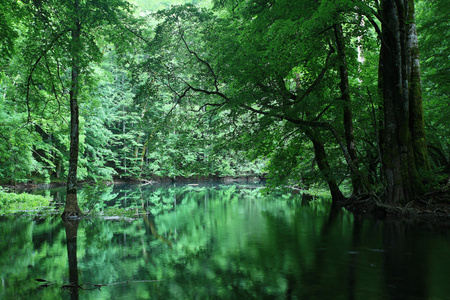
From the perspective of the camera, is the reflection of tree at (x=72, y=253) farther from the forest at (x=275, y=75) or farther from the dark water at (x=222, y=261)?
the forest at (x=275, y=75)

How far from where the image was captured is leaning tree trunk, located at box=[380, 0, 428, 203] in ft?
29.2

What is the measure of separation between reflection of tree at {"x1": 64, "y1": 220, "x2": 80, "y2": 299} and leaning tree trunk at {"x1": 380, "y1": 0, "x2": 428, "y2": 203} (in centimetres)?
838

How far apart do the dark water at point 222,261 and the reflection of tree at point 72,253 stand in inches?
1.0

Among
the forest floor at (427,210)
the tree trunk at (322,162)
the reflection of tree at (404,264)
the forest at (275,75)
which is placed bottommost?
the reflection of tree at (404,264)

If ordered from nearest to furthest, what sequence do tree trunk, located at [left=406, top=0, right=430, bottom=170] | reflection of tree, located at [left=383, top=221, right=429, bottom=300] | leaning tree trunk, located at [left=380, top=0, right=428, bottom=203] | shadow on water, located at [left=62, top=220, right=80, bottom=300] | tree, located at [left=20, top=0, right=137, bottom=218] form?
reflection of tree, located at [left=383, top=221, right=429, bottom=300]
shadow on water, located at [left=62, top=220, right=80, bottom=300]
tree, located at [left=20, top=0, right=137, bottom=218]
leaning tree trunk, located at [left=380, top=0, right=428, bottom=203]
tree trunk, located at [left=406, top=0, right=430, bottom=170]

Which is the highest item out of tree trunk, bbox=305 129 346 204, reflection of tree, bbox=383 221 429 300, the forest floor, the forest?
the forest

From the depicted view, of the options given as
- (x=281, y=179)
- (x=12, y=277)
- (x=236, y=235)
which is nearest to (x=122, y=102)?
(x=281, y=179)

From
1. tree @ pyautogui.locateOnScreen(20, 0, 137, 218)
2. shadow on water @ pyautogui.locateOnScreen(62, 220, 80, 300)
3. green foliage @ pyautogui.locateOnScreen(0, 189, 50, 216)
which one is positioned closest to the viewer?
shadow on water @ pyautogui.locateOnScreen(62, 220, 80, 300)

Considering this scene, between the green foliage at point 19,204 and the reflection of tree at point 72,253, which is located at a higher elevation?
the green foliage at point 19,204

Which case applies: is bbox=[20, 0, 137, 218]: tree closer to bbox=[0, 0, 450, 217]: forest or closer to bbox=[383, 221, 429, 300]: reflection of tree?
bbox=[0, 0, 450, 217]: forest

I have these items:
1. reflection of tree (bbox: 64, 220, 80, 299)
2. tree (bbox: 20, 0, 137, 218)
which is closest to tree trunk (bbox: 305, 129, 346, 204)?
tree (bbox: 20, 0, 137, 218)

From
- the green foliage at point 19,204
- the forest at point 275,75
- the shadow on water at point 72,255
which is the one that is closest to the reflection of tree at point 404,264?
the forest at point 275,75

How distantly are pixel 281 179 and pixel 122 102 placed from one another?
2422 cm

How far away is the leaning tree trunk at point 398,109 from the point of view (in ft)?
29.2
